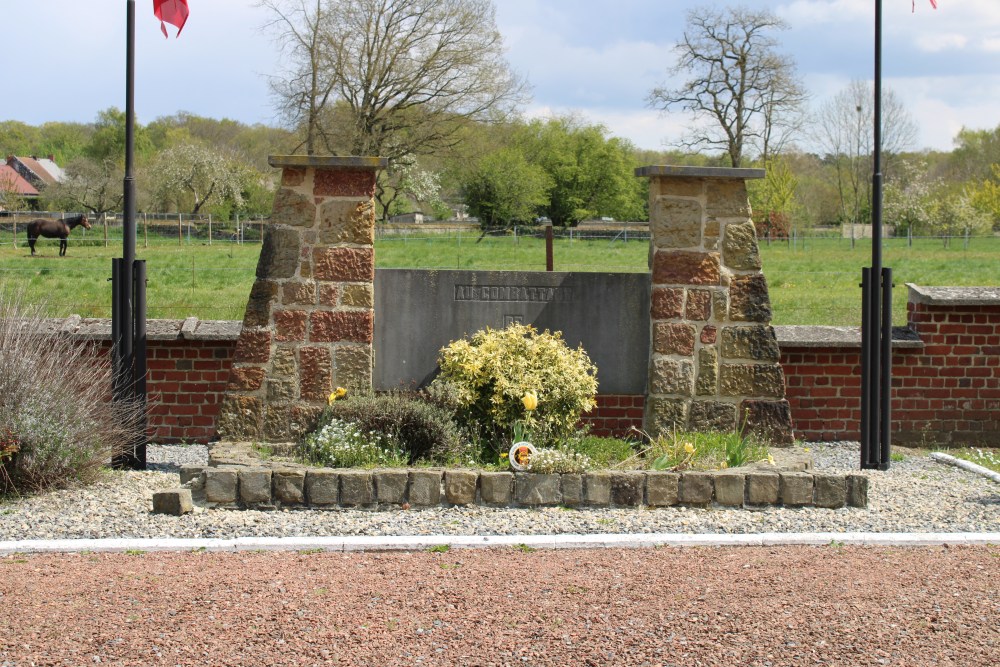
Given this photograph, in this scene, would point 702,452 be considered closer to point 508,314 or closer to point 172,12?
point 508,314

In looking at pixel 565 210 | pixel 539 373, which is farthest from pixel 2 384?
pixel 565 210

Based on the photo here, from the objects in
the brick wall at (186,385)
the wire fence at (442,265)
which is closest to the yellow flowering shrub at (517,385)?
the brick wall at (186,385)

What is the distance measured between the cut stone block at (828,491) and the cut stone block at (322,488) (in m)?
3.01

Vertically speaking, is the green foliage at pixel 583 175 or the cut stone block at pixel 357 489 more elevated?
the green foliage at pixel 583 175

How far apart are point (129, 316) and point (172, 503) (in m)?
2.30

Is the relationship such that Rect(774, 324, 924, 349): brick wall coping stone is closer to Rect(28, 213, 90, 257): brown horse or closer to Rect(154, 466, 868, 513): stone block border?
Rect(154, 466, 868, 513): stone block border

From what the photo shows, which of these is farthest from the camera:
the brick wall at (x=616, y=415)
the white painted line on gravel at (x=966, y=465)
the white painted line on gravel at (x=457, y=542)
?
the white painted line on gravel at (x=966, y=465)

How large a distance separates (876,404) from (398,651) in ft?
17.8

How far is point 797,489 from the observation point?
6844mm

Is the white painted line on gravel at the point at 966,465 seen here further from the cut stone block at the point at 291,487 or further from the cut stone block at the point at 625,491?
the cut stone block at the point at 291,487

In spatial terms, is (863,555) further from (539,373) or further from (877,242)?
(877,242)

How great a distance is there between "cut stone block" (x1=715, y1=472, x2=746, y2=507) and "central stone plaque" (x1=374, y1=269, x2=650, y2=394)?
1586mm

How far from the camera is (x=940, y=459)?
9.41 meters

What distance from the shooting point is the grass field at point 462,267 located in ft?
55.0
